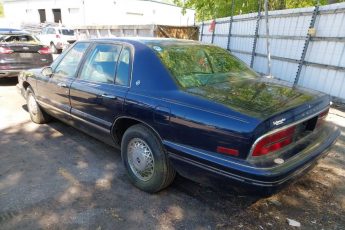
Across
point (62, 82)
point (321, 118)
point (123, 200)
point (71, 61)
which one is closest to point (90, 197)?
point (123, 200)

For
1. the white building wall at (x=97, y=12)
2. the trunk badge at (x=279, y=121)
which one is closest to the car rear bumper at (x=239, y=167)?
the trunk badge at (x=279, y=121)

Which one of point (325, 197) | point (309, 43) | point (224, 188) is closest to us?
point (224, 188)

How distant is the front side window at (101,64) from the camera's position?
3461 mm

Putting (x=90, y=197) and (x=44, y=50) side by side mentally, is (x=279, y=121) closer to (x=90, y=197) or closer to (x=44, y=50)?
(x=90, y=197)

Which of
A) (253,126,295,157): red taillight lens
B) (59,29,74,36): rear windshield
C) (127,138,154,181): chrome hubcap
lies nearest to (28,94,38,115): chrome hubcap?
(127,138,154,181): chrome hubcap

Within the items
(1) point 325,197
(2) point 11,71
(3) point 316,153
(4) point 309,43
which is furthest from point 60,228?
(4) point 309,43

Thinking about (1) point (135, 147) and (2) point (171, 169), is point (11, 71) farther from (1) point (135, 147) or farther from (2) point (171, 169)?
→ (2) point (171, 169)

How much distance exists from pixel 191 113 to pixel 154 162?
2.44ft

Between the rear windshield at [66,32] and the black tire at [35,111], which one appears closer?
the black tire at [35,111]

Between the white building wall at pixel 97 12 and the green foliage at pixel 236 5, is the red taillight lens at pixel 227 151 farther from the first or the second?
the white building wall at pixel 97 12

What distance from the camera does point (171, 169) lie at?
9.73 feet

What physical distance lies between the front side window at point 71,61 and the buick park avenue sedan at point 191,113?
0.08ft

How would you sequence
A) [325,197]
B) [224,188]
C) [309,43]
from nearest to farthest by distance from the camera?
→ [224,188]
[325,197]
[309,43]

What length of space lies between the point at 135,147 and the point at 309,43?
6287 millimetres
